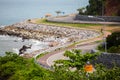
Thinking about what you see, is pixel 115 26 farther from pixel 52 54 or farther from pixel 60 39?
pixel 52 54

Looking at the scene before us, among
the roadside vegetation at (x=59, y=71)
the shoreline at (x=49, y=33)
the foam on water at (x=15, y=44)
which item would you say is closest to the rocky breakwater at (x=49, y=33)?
the shoreline at (x=49, y=33)

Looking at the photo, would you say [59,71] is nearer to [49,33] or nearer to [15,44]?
[15,44]

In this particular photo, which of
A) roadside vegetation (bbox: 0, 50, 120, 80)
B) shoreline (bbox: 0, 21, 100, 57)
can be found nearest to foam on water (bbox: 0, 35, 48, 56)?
shoreline (bbox: 0, 21, 100, 57)

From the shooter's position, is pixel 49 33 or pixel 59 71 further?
pixel 49 33

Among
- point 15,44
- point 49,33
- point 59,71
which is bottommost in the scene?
point 15,44

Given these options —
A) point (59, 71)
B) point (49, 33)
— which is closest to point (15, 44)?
point (49, 33)

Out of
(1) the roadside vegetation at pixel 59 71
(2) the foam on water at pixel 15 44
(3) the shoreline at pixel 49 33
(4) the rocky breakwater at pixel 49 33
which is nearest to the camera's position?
(1) the roadside vegetation at pixel 59 71

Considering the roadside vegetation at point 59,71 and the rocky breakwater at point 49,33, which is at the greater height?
the roadside vegetation at point 59,71

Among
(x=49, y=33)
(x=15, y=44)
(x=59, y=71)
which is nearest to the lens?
(x=59, y=71)

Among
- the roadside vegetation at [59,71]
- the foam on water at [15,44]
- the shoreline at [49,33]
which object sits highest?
the roadside vegetation at [59,71]

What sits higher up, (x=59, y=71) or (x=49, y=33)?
(x=59, y=71)

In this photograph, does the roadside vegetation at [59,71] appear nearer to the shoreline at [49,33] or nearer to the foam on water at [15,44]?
the foam on water at [15,44]
